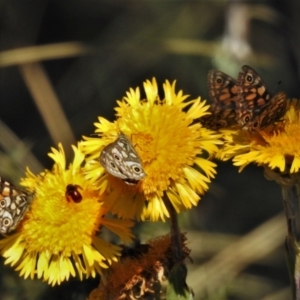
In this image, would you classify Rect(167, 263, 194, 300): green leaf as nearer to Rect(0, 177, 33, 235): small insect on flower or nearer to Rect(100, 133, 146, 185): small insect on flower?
Rect(100, 133, 146, 185): small insect on flower

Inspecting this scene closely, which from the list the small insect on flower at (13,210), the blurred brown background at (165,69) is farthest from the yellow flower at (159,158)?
the blurred brown background at (165,69)

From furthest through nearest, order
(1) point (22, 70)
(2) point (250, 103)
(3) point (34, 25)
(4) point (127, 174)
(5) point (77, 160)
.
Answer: (3) point (34, 25)
(1) point (22, 70)
(5) point (77, 160)
(2) point (250, 103)
(4) point (127, 174)

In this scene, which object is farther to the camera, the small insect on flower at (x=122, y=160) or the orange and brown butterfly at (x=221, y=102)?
the orange and brown butterfly at (x=221, y=102)

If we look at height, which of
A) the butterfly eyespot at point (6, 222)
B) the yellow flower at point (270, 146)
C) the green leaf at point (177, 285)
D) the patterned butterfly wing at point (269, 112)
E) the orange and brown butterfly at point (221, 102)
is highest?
the orange and brown butterfly at point (221, 102)

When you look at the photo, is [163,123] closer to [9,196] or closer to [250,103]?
[250,103]

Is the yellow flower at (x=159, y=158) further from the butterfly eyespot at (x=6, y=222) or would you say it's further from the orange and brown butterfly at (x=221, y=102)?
the butterfly eyespot at (x=6, y=222)

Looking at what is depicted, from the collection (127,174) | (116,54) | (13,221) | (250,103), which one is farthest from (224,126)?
(116,54)

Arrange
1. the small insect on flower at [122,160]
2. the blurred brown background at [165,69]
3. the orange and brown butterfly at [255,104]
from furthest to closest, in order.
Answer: the blurred brown background at [165,69], the orange and brown butterfly at [255,104], the small insect on flower at [122,160]
